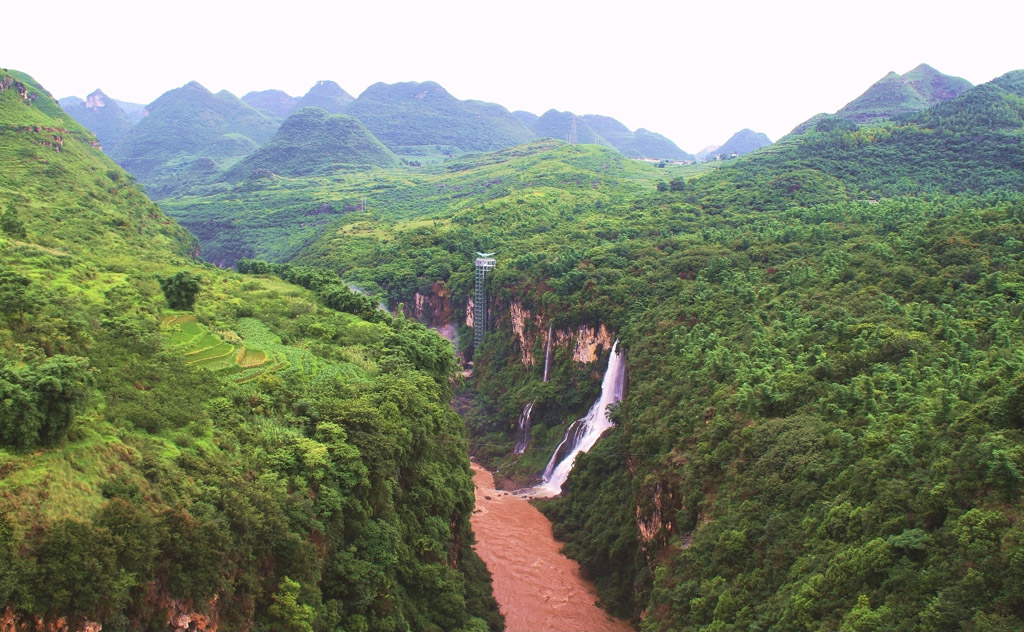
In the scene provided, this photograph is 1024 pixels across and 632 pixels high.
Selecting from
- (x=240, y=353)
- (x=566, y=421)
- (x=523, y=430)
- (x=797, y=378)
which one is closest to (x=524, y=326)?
(x=523, y=430)

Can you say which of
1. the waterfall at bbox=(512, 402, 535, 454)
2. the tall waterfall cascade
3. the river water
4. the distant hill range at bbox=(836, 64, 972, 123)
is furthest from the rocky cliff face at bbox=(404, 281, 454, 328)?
the distant hill range at bbox=(836, 64, 972, 123)

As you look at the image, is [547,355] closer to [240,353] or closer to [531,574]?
[531,574]

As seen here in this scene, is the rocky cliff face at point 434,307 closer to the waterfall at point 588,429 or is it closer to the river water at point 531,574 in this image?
the waterfall at point 588,429

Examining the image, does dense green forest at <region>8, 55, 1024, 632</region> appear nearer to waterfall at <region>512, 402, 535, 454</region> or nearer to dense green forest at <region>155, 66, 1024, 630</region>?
dense green forest at <region>155, 66, 1024, 630</region>

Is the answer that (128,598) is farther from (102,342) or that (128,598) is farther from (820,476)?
(820,476)

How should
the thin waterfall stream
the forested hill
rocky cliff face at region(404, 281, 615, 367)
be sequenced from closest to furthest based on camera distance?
the forested hill → the thin waterfall stream → rocky cliff face at region(404, 281, 615, 367)
